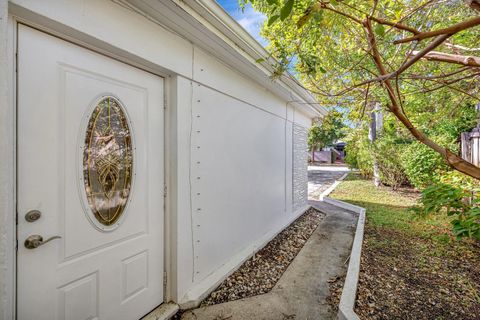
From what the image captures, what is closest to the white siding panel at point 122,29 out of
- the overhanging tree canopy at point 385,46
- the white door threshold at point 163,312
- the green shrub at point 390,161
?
the overhanging tree canopy at point 385,46

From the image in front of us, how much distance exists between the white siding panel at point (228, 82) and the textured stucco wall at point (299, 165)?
1916 mm

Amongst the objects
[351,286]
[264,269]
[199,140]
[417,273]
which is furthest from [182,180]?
[417,273]

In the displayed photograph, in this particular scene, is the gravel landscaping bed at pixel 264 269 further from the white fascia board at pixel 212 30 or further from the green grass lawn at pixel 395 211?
the white fascia board at pixel 212 30

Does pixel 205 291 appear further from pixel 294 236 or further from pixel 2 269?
pixel 294 236

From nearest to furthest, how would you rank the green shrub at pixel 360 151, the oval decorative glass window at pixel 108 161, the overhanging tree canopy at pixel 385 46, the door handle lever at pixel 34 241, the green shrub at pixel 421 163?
the overhanging tree canopy at pixel 385 46, the door handle lever at pixel 34 241, the oval decorative glass window at pixel 108 161, the green shrub at pixel 421 163, the green shrub at pixel 360 151

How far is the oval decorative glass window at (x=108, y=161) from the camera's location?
6.42 feet

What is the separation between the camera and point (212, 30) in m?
2.59

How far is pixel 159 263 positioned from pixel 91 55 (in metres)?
2.17

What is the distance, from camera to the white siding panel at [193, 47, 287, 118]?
115 inches

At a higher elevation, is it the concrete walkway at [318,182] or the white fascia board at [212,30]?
the white fascia board at [212,30]

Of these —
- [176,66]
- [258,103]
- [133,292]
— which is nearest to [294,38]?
[258,103]

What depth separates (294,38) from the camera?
10.9 ft

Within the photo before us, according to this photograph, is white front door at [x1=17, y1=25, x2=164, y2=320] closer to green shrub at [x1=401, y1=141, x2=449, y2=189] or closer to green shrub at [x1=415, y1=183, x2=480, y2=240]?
green shrub at [x1=415, y1=183, x2=480, y2=240]

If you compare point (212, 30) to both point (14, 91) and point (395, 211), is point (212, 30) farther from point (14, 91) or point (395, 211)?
point (395, 211)
